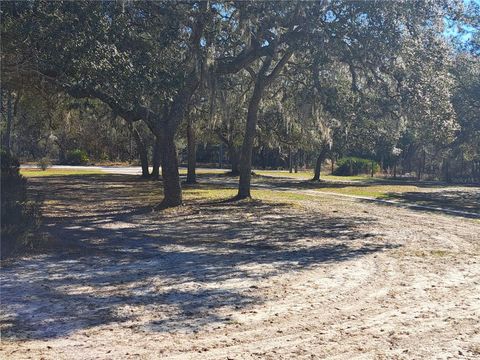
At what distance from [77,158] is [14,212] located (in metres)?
49.6

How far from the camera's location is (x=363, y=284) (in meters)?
6.79

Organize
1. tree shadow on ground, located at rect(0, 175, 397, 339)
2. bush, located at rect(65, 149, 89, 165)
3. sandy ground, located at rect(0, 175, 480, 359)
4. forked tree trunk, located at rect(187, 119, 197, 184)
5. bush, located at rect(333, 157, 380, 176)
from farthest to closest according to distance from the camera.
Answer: bush, located at rect(65, 149, 89, 165), bush, located at rect(333, 157, 380, 176), forked tree trunk, located at rect(187, 119, 197, 184), tree shadow on ground, located at rect(0, 175, 397, 339), sandy ground, located at rect(0, 175, 480, 359)

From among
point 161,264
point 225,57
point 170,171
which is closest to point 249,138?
point 225,57

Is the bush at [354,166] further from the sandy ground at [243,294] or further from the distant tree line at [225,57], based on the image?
the sandy ground at [243,294]

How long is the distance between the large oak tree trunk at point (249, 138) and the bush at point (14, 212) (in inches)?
391

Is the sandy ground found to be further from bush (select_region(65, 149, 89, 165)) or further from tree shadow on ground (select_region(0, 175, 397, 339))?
bush (select_region(65, 149, 89, 165))

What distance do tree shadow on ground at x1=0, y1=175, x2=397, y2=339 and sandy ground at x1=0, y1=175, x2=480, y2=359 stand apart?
29 mm

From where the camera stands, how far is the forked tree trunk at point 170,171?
591 inches

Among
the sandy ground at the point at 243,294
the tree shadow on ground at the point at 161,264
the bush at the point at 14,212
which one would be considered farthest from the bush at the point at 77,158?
the bush at the point at 14,212

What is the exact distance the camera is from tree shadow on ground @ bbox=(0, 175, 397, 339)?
5.30m

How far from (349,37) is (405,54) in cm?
149

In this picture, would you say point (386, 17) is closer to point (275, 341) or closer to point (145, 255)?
point (145, 255)

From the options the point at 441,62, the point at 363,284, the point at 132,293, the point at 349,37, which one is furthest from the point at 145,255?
the point at 441,62

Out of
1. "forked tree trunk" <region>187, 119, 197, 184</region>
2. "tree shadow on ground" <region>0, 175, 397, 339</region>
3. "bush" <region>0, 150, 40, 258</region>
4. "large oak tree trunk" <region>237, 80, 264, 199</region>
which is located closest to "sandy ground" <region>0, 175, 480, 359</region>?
"tree shadow on ground" <region>0, 175, 397, 339</region>
